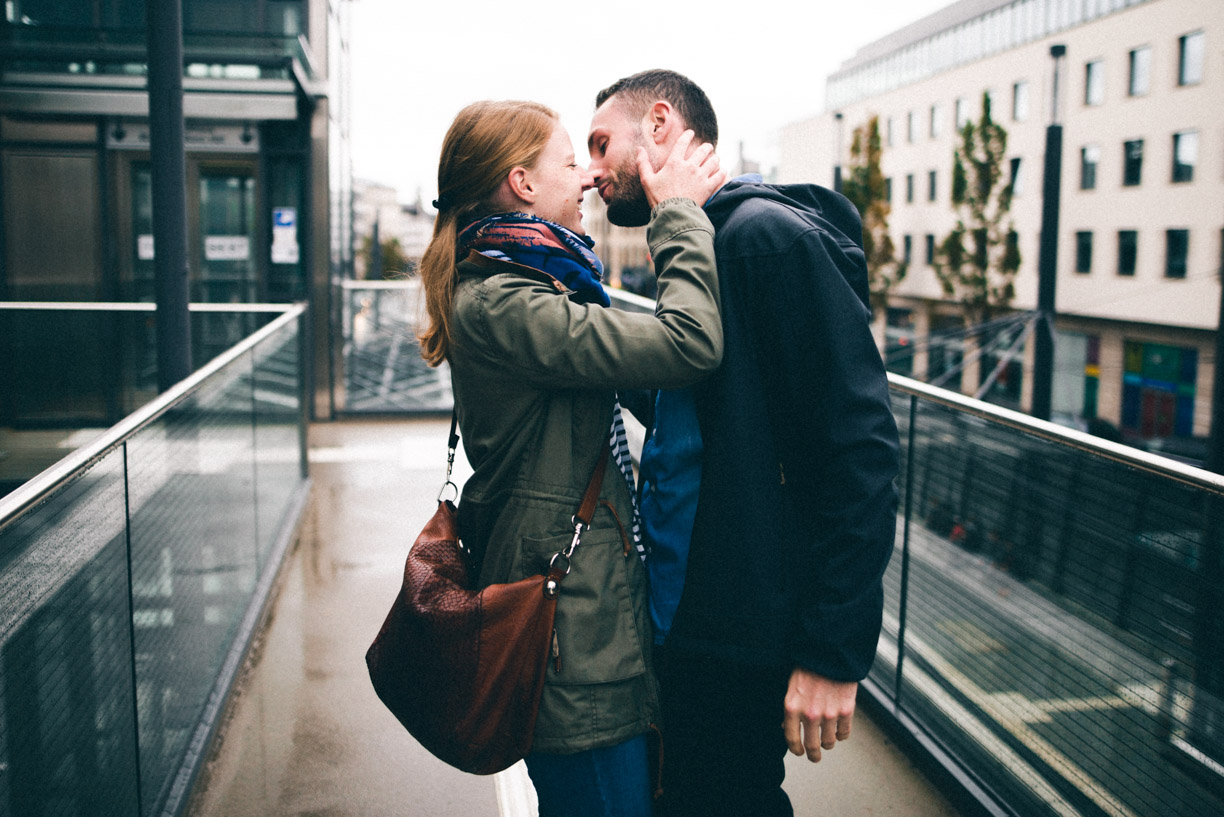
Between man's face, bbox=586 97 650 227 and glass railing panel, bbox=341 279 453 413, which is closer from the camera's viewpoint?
man's face, bbox=586 97 650 227

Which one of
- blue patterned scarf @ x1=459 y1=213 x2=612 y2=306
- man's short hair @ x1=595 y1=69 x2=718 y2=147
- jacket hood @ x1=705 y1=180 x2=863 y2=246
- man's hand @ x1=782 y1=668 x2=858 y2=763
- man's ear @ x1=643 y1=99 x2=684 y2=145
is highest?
man's short hair @ x1=595 y1=69 x2=718 y2=147

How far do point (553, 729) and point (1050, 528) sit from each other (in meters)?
2.18

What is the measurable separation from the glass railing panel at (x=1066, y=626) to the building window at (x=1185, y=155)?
121 ft

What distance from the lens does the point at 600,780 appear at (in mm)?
1638

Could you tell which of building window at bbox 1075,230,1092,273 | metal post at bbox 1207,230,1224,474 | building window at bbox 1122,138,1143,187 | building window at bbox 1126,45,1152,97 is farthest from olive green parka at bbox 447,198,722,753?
building window at bbox 1075,230,1092,273

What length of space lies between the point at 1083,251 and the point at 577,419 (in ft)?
140

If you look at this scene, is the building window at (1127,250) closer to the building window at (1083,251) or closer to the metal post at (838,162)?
the building window at (1083,251)

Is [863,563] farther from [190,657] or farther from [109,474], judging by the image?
[190,657]

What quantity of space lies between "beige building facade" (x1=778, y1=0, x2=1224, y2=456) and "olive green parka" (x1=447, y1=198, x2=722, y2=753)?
98.2 ft

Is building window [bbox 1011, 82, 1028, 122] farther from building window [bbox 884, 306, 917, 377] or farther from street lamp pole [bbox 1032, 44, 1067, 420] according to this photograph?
street lamp pole [bbox 1032, 44, 1067, 420]

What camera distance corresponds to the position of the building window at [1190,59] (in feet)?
113

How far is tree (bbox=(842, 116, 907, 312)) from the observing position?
5141cm

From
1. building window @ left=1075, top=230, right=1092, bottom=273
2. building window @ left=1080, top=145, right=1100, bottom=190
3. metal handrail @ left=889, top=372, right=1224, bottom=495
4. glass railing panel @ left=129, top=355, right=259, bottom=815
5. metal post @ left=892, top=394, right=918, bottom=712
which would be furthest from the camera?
building window @ left=1075, top=230, right=1092, bottom=273

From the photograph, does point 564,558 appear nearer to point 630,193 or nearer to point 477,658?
point 477,658
